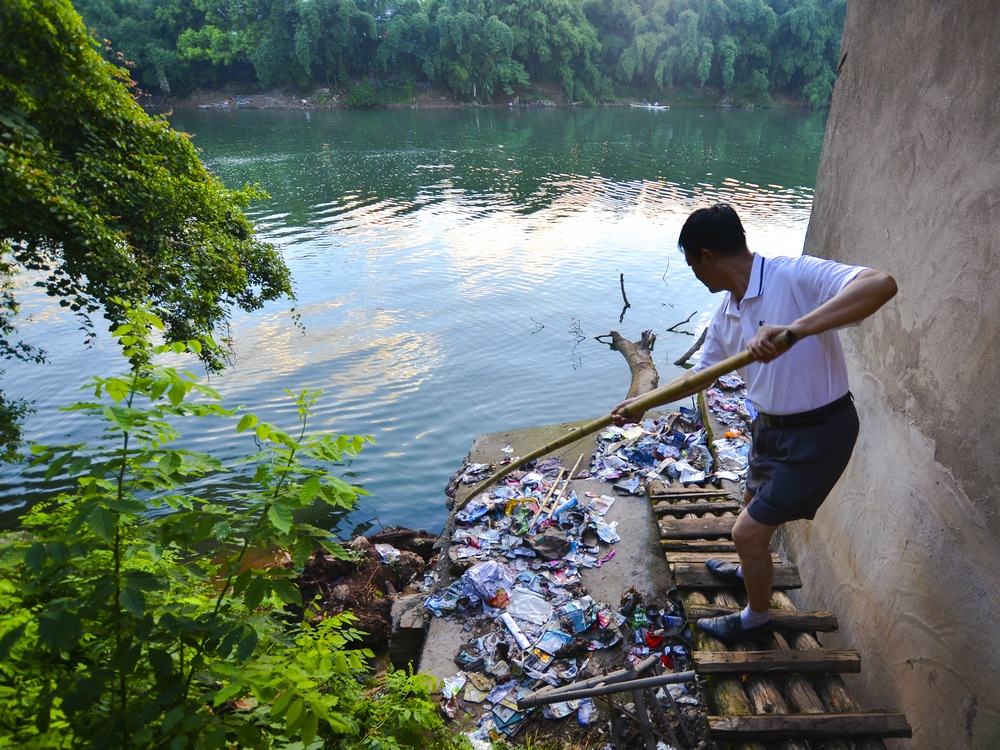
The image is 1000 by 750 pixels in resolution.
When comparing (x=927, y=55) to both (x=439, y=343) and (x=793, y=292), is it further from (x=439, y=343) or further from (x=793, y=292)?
(x=439, y=343)

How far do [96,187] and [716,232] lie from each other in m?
6.89

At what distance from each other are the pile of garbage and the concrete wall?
114cm

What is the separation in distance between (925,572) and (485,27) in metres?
62.9

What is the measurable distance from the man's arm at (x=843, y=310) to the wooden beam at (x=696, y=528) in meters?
2.12

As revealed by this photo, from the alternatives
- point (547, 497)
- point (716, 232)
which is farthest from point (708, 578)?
point (547, 497)

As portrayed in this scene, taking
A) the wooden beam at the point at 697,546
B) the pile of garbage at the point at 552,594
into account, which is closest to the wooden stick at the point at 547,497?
the pile of garbage at the point at 552,594

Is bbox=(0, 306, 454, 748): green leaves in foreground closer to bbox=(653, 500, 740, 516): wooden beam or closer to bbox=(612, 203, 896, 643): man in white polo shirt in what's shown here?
bbox=(612, 203, 896, 643): man in white polo shirt

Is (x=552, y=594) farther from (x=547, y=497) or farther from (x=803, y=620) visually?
(x=803, y=620)

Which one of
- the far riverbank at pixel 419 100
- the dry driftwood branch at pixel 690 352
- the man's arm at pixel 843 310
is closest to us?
the man's arm at pixel 843 310

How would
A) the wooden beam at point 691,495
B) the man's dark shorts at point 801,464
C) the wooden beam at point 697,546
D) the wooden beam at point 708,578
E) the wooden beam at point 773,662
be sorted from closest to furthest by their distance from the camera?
the man's dark shorts at point 801,464 < the wooden beam at point 773,662 < the wooden beam at point 708,578 < the wooden beam at point 697,546 < the wooden beam at point 691,495

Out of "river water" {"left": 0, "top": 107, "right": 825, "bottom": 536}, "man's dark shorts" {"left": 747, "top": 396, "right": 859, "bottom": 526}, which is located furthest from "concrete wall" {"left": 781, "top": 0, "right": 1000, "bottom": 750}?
"river water" {"left": 0, "top": 107, "right": 825, "bottom": 536}

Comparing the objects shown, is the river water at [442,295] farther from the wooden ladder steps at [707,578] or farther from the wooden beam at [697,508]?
the wooden beam at [697,508]

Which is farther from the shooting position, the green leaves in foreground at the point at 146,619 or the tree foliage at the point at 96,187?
the tree foliage at the point at 96,187

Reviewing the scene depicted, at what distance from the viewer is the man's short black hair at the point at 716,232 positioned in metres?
2.34
